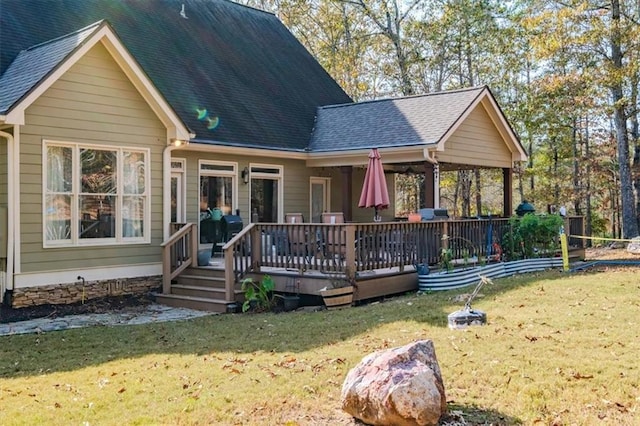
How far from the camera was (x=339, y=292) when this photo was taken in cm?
982

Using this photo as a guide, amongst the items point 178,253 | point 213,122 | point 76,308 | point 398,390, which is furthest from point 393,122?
point 398,390

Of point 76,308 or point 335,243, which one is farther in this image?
point 76,308

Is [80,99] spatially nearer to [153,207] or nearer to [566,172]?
[153,207]

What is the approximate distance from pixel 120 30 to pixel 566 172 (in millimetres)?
19726

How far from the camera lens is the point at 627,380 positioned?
5.04m

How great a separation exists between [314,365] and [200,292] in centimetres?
564

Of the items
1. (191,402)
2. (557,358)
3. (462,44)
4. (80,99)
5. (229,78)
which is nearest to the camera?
(191,402)

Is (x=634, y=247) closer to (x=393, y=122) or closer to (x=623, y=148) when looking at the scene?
(x=623, y=148)

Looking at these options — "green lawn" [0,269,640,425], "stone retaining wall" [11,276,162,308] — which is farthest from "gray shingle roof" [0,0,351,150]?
"green lawn" [0,269,640,425]

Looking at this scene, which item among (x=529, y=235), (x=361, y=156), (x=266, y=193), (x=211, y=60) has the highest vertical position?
(x=211, y=60)

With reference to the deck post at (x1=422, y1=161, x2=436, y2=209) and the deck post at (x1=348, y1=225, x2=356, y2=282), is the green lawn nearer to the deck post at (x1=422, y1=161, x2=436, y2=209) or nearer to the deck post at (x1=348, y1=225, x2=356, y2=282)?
the deck post at (x1=348, y1=225, x2=356, y2=282)

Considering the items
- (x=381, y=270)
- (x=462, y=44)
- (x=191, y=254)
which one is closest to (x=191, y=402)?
(x=381, y=270)

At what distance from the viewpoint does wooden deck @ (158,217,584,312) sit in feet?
33.4

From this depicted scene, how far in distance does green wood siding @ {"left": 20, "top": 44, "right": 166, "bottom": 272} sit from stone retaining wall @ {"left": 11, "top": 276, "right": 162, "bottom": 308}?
34 centimetres
